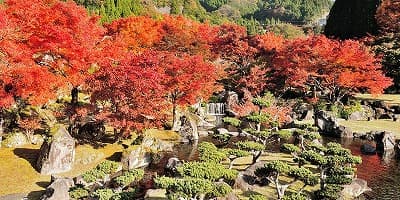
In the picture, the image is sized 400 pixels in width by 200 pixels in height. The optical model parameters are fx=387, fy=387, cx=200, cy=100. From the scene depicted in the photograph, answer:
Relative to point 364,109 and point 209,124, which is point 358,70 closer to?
point 364,109

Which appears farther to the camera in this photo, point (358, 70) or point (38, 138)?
point (358, 70)

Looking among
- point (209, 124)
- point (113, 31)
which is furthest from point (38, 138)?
point (113, 31)

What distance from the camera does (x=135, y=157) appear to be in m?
24.2

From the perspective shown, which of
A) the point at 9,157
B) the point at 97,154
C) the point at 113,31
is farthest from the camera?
the point at 113,31

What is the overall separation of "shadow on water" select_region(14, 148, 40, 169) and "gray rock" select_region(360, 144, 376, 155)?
22.7m

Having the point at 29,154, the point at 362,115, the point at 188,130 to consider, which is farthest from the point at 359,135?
the point at 29,154

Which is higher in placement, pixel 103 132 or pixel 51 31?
pixel 51 31

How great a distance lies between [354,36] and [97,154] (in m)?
58.1

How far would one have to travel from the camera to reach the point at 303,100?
160 ft

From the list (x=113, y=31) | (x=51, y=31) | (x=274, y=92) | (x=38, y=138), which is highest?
(x=113, y=31)

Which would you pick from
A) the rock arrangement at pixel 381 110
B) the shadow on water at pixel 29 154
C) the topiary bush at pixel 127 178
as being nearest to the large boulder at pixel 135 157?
the shadow on water at pixel 29 154

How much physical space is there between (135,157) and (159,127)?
4.86 meters

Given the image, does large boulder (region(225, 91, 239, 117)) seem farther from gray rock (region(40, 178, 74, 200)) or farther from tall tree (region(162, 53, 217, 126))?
gray rock (region(40, 178, 74, 200))

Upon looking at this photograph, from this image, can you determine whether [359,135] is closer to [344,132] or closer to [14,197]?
[344,132]
